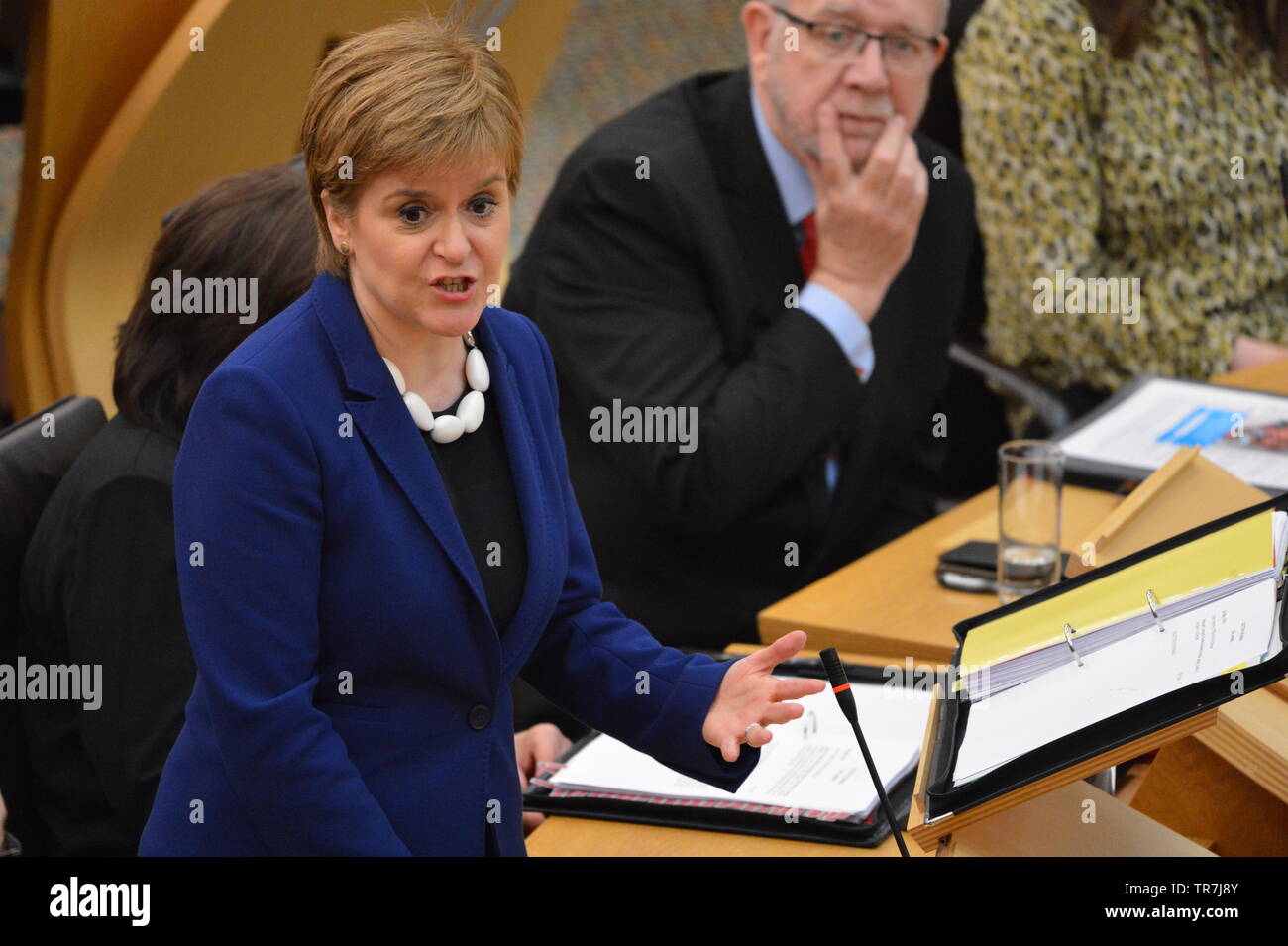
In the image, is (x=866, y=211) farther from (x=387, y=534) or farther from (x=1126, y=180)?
(x=387, y=534)

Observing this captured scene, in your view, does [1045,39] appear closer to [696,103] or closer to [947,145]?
[947,145]

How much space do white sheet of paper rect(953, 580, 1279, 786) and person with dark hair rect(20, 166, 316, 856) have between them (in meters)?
0.69

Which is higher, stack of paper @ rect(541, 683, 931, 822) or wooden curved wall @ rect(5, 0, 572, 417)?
wooden curved wall @ rect(5, 0, 572, 417)

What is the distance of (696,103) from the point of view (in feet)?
6.82

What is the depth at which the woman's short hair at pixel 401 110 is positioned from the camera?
3.11 ft

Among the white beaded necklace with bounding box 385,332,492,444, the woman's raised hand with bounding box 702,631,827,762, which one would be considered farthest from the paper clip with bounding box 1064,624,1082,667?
the white beaded necklace with bounding box 385,332,492,444

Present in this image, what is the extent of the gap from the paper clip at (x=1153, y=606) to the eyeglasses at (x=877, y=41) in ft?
3.51

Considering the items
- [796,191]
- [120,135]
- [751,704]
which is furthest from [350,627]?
[120,135]

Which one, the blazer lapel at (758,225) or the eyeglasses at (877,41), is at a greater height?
the eyeglasses at (877,41)

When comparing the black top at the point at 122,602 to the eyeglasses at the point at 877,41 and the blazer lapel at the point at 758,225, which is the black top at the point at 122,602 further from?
the eyeglasses at the point at 877,41

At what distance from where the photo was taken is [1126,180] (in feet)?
8.38

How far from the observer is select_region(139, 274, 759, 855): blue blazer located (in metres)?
0.97

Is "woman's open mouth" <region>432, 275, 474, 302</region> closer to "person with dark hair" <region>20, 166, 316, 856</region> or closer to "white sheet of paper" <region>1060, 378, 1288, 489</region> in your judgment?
"person with dark hair" <region>20, 166, 316, 856</region>

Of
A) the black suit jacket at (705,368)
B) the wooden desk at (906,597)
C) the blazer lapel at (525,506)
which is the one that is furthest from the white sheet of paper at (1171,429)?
the blazer lapel at (525,506)
